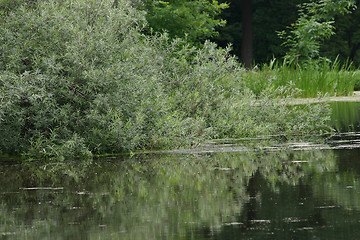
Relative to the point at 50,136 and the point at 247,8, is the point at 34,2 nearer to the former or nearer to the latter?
the point at 50,136

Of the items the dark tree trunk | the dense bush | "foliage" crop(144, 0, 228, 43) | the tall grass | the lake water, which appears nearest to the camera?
the lake water

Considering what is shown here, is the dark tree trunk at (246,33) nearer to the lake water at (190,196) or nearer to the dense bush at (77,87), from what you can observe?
the dense bush at (77,87)

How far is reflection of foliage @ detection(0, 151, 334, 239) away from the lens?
5.22 metres

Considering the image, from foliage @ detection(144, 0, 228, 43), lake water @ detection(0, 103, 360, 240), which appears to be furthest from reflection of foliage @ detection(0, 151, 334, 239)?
foliage @ detection(144, 0, 228, 43)

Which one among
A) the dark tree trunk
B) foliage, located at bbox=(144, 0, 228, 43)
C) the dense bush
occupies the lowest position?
the dense bush

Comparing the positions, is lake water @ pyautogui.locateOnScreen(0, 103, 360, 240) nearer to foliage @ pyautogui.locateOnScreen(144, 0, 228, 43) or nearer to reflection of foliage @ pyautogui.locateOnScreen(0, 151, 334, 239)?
reflection of foliage @ pyautogui.locateOnScreen(0, 151, 334, 239)

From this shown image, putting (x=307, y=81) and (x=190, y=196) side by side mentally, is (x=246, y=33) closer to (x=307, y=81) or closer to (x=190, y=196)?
(x=307, y=81)

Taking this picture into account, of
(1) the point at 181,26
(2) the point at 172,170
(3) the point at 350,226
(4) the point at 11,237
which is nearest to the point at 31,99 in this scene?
(2) the point at 172,170

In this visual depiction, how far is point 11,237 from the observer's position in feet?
16.3

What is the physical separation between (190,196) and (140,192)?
23.0 inches

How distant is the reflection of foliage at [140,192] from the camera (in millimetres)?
5219

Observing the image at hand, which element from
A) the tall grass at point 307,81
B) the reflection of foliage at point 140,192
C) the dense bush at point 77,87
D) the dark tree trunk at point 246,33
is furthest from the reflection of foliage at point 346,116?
the dark tree trunk at point 246,33

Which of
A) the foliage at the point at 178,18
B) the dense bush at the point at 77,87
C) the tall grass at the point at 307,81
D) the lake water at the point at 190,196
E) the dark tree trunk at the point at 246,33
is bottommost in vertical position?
the lake water at the point at 190,196

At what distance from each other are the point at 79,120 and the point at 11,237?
482 cm
